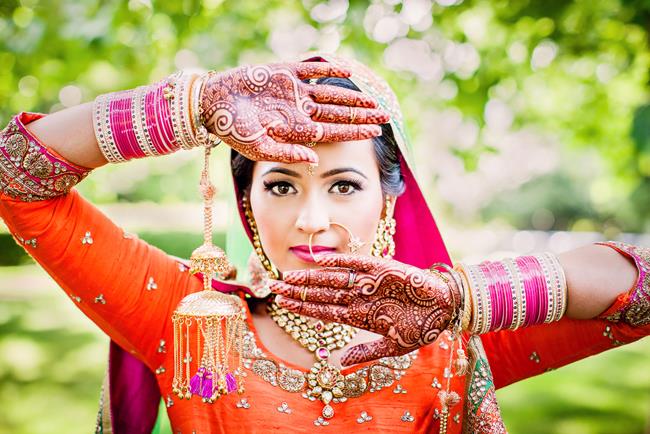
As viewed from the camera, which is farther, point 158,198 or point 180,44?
point 158,198

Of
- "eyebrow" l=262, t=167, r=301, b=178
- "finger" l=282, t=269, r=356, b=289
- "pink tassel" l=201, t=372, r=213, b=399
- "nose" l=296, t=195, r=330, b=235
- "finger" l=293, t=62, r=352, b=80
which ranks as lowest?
"pink tassel" l=201, t=372, r=213, b=399

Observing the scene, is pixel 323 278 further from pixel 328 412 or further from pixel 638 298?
pixel 638 298

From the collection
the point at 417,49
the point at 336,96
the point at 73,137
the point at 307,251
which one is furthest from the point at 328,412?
the point at 417,49

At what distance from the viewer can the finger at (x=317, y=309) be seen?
1488mm

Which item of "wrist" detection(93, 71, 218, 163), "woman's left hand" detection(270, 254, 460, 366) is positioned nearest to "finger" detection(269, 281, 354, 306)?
"woman's left hand" detection(270, 254, 460, 366)

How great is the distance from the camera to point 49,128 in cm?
156

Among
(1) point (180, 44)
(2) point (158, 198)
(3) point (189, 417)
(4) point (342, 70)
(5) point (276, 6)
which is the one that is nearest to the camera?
(4) point (342, 70)

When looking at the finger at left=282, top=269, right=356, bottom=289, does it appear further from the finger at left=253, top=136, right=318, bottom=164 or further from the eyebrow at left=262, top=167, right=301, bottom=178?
the eyebrow at left=262, top=167, right=301, bottom=178

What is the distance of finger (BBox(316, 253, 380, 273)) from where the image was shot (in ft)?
4.83

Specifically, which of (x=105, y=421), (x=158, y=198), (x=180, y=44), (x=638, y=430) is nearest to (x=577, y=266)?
(x=105, y=421)

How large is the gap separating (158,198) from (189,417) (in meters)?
22.6

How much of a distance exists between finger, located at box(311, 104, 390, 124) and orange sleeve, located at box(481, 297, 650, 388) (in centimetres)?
76

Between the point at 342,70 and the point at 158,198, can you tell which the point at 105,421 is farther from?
the point at 158,198

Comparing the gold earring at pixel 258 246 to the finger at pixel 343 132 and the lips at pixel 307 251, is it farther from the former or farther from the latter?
the finger at pixel 343 132
